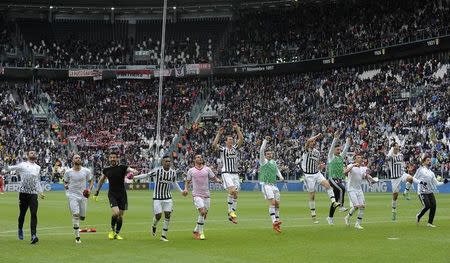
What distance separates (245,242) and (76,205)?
505cm

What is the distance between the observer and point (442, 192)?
47938mm

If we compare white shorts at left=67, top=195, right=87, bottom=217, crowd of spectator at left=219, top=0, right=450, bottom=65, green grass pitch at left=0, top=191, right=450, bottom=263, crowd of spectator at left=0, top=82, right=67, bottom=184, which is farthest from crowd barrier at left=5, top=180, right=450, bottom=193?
white shorts at left=67, top=195, right=87, bottom=217

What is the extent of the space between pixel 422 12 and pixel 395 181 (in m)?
37.5

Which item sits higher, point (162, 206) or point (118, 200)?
point (118, 200)

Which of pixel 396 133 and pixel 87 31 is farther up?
pixel 87 31

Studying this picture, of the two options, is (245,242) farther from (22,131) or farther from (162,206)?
(22,131)

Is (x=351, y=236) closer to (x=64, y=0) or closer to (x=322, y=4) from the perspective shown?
(x=322, y=4)

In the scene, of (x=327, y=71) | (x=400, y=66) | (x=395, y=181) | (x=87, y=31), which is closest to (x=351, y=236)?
(x=395, y=181)

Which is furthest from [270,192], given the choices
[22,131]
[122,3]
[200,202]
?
[122,3]

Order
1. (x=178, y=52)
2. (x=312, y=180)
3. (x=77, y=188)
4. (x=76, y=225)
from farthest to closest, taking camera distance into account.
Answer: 1. (x=178, y=52)
2. (x=312, y=180)
3. (x=77, y=188)
4. (x=76, y=225)

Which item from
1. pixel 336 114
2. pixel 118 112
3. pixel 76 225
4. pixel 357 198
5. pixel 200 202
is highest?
pixel 118 112

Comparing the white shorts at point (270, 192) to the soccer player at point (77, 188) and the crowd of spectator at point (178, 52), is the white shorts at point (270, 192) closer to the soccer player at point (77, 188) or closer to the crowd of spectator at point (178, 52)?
the soccer player at point (77, 188)

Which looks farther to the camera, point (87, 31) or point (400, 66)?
point (87, 31)

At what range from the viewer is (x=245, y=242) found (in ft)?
64.2
